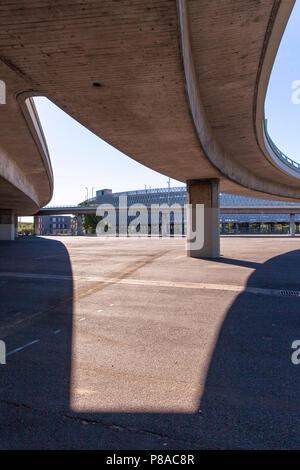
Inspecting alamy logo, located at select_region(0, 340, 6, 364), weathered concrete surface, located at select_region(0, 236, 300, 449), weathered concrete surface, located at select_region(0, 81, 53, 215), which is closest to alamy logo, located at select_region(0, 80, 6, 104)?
weathered concrete surface, located at select_region(0, 81, 53, 215)

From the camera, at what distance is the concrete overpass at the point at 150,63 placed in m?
5.16

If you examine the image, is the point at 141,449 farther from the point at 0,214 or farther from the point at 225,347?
the point at 0,214

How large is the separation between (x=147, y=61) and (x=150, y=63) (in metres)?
0.09

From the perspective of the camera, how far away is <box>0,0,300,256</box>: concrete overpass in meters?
5.16

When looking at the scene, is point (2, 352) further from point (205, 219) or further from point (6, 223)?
point (6, 223)

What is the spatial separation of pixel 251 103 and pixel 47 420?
10806mm

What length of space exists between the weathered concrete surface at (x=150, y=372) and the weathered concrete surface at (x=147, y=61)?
535 centimetres

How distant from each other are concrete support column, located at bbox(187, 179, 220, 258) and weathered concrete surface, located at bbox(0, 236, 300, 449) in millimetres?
11000

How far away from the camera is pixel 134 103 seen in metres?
8.18

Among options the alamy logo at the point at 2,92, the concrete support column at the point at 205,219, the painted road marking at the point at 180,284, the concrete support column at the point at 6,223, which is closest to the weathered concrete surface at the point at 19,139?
the alamy logo at the point at 2,92

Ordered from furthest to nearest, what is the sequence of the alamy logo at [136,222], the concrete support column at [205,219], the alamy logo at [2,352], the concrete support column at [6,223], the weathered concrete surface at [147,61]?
the alamy logo at [136,222] < the concrete support column at [6,223] < the concrete support column at [205,219] < the weathered concrete surface at [147,61] < the alamy logo at [2,352]

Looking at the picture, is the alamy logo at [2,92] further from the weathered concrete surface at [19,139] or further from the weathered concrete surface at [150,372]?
the weathered concrete surface at [150,372]

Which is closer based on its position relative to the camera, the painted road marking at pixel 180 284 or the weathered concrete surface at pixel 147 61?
the weathered concrete surface at pixel 147 61

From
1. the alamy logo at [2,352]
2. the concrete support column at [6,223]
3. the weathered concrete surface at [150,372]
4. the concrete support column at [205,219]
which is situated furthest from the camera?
the concrete support column at [6,223]
